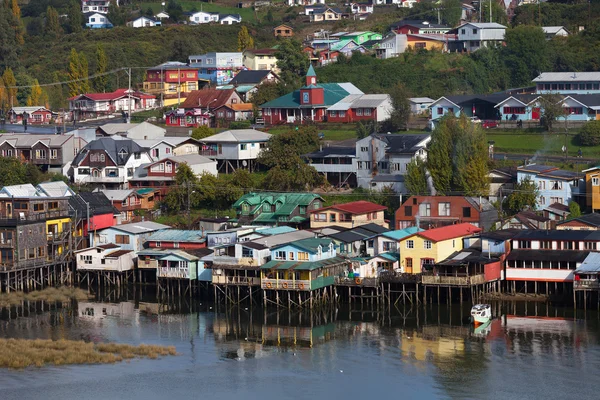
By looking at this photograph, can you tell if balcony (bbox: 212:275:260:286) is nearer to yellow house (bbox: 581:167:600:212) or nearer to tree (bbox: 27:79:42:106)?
yellow house (bbox: 581:167:600:212)

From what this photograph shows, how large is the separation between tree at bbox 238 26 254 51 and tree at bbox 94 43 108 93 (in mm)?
12617

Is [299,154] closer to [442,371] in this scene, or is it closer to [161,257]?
[161,257]

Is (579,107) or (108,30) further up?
(108,30)

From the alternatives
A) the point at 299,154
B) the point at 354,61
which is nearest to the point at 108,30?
the point at 354,61

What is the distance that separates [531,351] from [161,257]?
18876 mm

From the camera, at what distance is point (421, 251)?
168ft

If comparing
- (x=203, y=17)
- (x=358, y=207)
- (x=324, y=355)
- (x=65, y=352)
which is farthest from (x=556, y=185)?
(x=203, y=17)

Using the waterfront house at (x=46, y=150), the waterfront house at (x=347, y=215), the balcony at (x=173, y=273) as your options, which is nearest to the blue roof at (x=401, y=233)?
the waterfront house at (x=347, y=215)

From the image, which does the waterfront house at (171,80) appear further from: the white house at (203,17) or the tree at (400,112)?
the tree at (400,112)

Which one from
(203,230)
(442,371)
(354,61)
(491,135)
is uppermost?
(354,61)

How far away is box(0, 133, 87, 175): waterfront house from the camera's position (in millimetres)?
74188

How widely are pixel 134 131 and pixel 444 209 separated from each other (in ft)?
91.8

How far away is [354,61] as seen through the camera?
9475 centimetres

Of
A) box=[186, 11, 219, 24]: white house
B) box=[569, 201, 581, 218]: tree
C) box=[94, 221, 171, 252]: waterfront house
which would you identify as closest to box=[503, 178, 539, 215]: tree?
box=[569, 201, 581, 218]: tree
